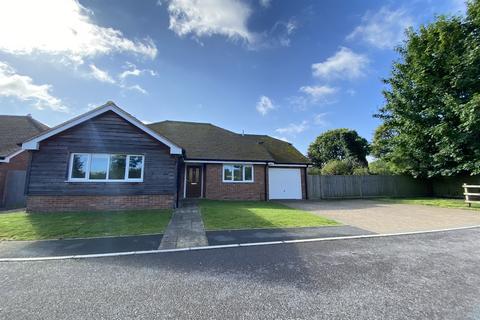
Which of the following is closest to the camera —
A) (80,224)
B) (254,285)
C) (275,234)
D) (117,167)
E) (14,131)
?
(254,285)

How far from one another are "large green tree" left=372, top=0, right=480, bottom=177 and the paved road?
15.3 meters

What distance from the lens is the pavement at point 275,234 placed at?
19.6 feet

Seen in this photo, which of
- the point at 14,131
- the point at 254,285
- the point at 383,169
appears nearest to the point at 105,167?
the point at 254,285

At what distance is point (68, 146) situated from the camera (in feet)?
33.7

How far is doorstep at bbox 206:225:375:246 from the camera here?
19.6 feet

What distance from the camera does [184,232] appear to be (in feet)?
22.0

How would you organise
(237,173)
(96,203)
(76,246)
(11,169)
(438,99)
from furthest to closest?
(438,99)
(237,173)
(11,169)
(96,203)
(76,246)

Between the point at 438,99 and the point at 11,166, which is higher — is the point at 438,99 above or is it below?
above

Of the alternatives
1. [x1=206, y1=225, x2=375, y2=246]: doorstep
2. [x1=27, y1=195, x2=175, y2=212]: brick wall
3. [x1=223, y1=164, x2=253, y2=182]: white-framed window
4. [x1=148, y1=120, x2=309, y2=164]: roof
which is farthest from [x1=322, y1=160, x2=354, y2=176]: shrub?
[x1=27, y1=195, x2=175, y2=212]: brick wall

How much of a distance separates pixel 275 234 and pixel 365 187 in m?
16.7

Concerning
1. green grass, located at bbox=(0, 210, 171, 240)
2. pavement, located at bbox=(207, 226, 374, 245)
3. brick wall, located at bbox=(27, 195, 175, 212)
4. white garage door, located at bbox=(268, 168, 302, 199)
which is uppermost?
white garage door, located at bbox=(268, 168, 302, 199)

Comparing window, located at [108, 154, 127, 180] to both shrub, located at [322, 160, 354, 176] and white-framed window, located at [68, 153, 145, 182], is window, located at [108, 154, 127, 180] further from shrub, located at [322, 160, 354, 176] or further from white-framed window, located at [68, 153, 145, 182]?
shrub, located at [322, 160, 354, 176]

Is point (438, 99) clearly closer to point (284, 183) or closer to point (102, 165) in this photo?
point (284, 183)

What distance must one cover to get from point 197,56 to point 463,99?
1930 centimetres
